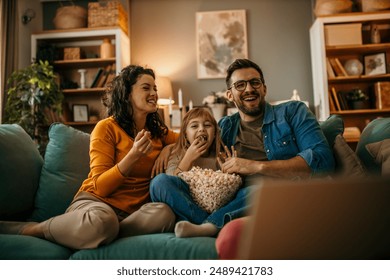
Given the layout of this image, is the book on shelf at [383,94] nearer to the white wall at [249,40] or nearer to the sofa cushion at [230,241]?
the white wall at [249,40]

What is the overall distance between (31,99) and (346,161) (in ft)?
8.17

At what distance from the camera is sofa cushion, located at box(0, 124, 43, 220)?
4.31 ft

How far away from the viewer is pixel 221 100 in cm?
334

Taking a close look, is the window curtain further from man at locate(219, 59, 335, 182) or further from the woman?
man at locate(219, 59, 335, 182)

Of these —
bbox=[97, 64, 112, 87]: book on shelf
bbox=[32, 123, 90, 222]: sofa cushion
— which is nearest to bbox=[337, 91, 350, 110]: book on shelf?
bbox=[97, 64, 112, 87]: book on shelf

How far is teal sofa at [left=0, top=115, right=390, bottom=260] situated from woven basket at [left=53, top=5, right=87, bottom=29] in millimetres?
2222

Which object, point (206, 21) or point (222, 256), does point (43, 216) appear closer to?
point (222, 256)

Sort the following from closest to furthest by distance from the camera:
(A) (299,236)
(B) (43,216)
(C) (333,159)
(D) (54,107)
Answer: (A) (299,236), (C) (333,159), (B) (43,216), (D) (54,107)

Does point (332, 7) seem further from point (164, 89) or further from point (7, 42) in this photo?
point (7, 42)

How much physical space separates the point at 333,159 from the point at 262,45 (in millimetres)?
→ 2588

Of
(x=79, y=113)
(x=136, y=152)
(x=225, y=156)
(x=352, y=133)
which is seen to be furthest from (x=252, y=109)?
(x=79, y=113)

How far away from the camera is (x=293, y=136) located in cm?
141

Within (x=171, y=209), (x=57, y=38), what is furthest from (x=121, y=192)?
(x=57, y=38)

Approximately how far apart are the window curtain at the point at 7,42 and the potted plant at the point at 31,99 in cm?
8
